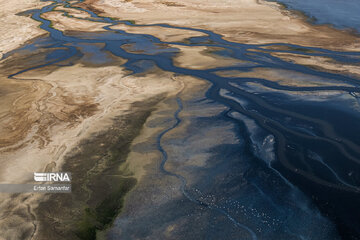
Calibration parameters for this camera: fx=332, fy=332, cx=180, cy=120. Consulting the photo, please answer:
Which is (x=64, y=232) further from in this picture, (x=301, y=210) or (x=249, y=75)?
(x=249, y=75)

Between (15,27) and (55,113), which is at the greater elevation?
(55,113)

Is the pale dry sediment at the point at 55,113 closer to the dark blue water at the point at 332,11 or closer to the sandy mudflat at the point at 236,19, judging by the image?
the sandy mudflat at the point at 236,19

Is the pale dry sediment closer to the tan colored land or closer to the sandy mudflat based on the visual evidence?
the tan colored land

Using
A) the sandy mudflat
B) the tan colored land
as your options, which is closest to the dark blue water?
the sandy mudflat

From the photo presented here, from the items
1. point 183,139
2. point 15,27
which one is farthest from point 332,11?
point 15,27

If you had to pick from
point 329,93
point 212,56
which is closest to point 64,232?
point 329,93

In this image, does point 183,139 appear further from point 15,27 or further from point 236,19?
point 15,27
